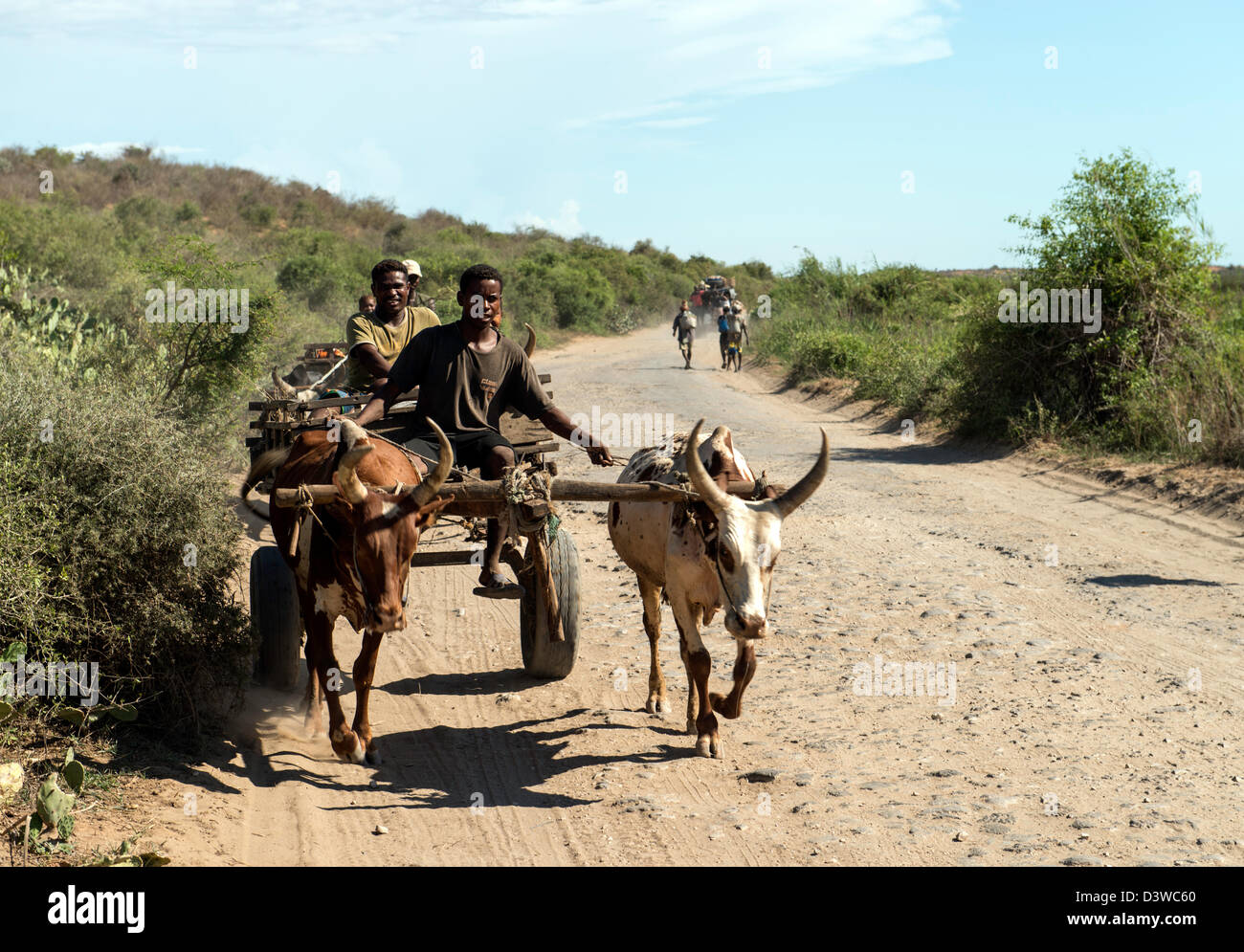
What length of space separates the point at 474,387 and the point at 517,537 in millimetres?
1195

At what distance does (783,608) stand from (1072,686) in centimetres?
242

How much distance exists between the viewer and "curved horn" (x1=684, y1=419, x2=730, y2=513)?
524 centimetres

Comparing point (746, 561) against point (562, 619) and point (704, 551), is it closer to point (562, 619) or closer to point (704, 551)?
point (704, 551)

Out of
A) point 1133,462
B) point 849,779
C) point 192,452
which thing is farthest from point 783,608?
point 1133,462

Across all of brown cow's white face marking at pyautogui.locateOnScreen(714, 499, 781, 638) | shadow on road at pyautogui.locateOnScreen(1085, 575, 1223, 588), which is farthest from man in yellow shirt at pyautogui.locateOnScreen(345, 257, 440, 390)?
shadow on road at pyautogui.locateOnScreen(1085, 575, 1223, 588)

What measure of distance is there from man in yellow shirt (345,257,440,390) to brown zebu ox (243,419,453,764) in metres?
1.48

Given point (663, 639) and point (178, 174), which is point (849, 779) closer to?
point (663, 639)

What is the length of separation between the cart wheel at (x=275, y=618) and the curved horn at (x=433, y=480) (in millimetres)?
1830

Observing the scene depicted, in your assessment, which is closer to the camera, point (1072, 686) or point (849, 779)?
point (849, 779)

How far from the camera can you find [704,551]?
18.7 feet

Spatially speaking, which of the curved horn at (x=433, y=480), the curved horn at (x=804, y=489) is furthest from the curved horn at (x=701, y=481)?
the curved horn at (x=433, y=480)

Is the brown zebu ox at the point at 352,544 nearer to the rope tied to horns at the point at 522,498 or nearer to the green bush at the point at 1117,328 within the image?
the rope tied to horns at the point at 522,498

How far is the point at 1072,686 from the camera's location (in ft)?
22.9
